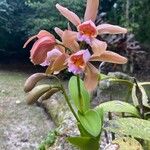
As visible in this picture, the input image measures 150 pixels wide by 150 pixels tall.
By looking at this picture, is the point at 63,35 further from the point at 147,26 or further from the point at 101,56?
the point at 147,26

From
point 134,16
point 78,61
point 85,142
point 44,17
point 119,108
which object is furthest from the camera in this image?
point 134,16

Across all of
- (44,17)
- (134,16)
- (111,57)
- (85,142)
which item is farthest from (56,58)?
(134,16)

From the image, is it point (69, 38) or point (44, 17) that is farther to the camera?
point (44, 17)

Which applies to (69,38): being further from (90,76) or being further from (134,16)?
(134,16)

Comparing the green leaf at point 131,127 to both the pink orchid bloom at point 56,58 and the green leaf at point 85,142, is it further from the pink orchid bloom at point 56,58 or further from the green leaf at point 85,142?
the pink orchid bloom at point 56,58

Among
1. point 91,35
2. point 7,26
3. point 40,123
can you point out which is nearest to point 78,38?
point 91,35

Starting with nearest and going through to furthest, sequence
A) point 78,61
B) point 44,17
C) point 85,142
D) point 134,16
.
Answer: point 78,61, point 85,142, point 44,17, point 134,16

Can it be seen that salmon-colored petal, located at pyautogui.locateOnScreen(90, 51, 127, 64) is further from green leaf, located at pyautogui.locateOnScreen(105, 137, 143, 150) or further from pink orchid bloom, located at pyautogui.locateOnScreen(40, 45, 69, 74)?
green leaf, located at pyautogui.locateOnScreen(105, 137, 143, 150)

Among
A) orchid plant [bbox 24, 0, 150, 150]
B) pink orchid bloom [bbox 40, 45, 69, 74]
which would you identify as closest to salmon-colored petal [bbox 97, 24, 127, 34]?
orchid plant [bbox 24, 0, 150, 150]
